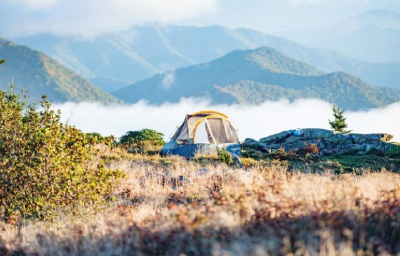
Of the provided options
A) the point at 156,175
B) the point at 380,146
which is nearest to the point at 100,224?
the point at 156,175

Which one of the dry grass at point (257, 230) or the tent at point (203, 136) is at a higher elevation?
the tent at point (203, 136)

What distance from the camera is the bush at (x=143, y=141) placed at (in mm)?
26203

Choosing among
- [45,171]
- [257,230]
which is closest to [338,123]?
[45,171]

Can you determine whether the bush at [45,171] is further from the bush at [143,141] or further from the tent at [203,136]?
the bush at [143,141]

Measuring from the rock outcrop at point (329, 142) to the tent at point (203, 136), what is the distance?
7.33 ft

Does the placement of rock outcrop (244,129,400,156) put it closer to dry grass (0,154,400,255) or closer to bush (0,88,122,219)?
bush (0,88,122,219)

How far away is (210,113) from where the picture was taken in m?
25.4

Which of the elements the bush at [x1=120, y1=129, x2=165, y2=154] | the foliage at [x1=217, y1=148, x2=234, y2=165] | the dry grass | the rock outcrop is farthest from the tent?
the dry grass

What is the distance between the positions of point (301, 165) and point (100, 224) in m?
13.7

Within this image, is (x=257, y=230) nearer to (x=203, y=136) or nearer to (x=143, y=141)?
(x=203, y=136)

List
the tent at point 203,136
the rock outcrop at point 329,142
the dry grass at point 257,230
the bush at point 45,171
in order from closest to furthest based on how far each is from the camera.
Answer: the dry grass at point 257,230 < the bush at point 45,171 < the tent at point 203,136 < the rock outcrop at point 329,142

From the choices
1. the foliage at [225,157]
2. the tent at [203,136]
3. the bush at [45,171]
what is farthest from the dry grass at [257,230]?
the tent at [203,136]

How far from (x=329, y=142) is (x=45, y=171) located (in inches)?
814

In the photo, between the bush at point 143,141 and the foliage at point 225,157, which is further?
the bush at point 143,141
